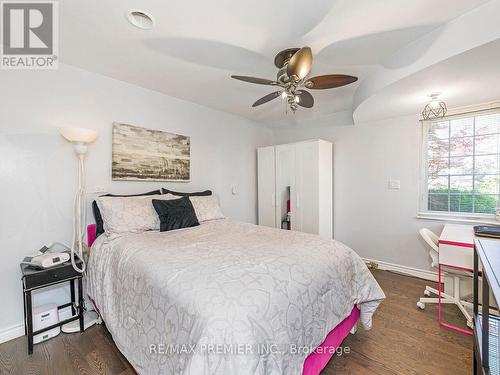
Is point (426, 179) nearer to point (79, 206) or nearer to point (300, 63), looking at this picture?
point (300, 63)

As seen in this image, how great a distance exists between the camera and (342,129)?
→ 373 centimetres

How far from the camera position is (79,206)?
2.14 m

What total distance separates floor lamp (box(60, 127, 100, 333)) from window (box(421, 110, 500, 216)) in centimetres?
403

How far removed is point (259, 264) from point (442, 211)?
2983 mm

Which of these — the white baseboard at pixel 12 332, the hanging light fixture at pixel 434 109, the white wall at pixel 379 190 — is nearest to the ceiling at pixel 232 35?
the hanging light fixture at pixel 434 109

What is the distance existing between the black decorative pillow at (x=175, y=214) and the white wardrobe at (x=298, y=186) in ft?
5.68

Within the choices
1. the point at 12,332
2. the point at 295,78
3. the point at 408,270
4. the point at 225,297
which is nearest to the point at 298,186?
the point at 408,270

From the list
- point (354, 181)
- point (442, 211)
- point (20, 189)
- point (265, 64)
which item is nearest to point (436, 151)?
point (442, 211)

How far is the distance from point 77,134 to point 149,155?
84 cm

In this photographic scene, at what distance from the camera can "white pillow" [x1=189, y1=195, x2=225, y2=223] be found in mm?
2744

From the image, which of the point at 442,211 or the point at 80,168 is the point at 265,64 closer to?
the point at 80,168

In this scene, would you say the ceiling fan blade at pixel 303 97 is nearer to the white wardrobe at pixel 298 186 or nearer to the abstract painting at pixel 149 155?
the white wardrobe at pixel 298 186

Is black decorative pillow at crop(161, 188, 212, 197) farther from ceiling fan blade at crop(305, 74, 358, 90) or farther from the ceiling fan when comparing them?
ceiling fan blade at crop(305, 74, 358, 90)

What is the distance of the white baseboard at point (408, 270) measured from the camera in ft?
9.70
